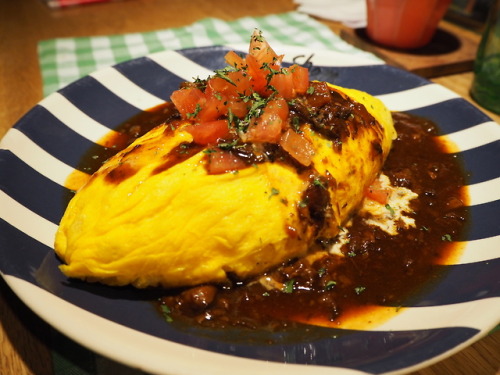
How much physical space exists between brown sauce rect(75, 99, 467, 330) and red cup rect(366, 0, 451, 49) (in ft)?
8.02

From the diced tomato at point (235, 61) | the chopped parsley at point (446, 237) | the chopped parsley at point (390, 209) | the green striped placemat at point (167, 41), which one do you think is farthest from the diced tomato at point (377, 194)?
the green striped placemat at point (167, 41)

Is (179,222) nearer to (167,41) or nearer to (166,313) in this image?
(166,313)

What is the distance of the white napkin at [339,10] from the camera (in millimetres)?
6120

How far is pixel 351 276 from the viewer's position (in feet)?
8.58

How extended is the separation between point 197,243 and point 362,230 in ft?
3.69

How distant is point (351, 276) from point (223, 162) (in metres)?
0.98

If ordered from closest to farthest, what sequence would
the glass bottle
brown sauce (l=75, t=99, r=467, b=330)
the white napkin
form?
brown sauce (l=75, t=99, r=467, b=330) < the glass bottle < the white napkin

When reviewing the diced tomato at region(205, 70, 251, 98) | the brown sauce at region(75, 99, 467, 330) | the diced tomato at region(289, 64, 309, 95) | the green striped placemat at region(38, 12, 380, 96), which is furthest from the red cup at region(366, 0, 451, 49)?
the diced tomato at region(205, 70, 251, 98)

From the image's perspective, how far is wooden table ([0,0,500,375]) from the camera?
2.18 metres

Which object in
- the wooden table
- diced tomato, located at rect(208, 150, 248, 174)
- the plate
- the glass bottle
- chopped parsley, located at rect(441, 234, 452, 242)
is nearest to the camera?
the plate

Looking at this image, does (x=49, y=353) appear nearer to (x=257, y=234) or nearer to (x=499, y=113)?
(x=257, y=234)

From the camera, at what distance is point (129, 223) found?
2.35 m

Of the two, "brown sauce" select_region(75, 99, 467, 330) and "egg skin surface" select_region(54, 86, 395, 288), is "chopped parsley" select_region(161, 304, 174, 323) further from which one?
"egg skin surface" select_region(54, 86, 395, 288)

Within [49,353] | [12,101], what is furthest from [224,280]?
[12,101]
